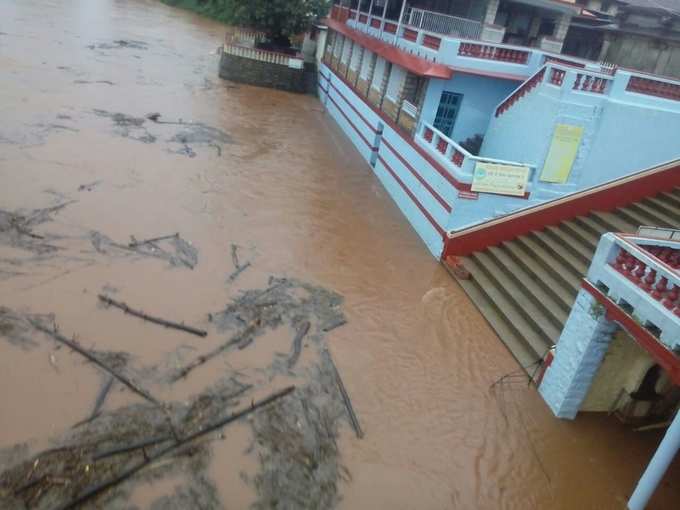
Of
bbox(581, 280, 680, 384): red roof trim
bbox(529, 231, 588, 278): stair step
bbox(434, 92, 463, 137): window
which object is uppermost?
bbox(434, 92, 463, 137): window

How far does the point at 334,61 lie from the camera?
27.6 meters

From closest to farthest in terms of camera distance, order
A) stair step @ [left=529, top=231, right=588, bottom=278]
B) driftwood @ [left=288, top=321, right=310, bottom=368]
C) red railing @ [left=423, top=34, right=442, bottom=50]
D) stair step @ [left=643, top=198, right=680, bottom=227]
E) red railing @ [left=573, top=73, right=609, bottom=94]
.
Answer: driftwood @ [left=288, top=321, right=310, bottom=368] → stair step @ [left=529, top=231, right=588, bottom=278] → stair step @ [left=643, top=198, right=680, bottom=227] → red railing @ [left=573, top=73, right=609, bottom=94] → red railing @ [left=423, top=34, right=442, bottom=50]

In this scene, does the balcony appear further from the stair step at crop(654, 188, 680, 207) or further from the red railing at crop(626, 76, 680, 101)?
the stair step at crop(654, 188, 680, 207)

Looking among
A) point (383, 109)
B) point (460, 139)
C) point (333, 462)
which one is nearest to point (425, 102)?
point (460, 139)

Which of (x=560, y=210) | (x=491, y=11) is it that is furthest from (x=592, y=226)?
(x=491, y=11)

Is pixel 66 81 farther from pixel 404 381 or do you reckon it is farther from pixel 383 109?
pixel 404 381

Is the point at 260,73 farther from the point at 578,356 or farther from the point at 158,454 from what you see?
the point at 158,454

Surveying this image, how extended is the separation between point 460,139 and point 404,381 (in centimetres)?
995

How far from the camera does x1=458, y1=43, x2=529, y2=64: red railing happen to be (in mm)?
14734

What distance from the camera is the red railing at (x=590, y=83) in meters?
12.3

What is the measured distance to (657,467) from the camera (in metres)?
6.68

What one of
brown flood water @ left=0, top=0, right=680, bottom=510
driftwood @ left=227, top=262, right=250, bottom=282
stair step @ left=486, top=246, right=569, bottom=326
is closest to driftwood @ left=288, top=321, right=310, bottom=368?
brown flood water @ left=0, top=0, right=680, bottom=510

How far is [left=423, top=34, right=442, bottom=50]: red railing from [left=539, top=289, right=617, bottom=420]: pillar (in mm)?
9388

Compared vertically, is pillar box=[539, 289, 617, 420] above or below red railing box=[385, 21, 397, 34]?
below
